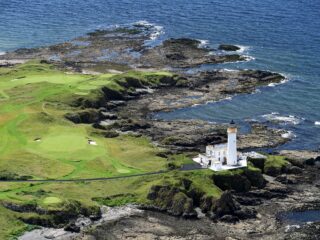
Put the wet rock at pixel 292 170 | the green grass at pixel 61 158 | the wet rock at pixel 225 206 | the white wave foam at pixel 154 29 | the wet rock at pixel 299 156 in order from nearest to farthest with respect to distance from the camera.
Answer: the wet rock at pixel 225 206, the green grass at pixel 61 158, the wet rock at pixel 292 170, the wet rock at pixel 299 156, the white wave foam at pixel 154 29

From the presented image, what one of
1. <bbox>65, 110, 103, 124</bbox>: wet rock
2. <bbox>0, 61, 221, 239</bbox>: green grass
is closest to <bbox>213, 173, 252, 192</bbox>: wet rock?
<bbox>0, 61, 221, 239</bbox>: green grass

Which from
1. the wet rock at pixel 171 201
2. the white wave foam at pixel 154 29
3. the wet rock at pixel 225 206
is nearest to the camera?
the wet rock at pixel 225 206

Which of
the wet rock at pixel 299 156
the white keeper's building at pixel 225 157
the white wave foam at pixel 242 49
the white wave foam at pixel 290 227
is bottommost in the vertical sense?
the white wave foam at pixel 290 227

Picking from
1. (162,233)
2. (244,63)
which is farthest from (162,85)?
(162,233)

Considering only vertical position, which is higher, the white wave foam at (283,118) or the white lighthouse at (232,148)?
the white lighthouse at (232,148)

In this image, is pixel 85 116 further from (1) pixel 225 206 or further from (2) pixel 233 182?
(1) pixel 225 206

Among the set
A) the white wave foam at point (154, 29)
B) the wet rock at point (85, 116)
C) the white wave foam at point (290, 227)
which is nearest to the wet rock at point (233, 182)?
the white wave foam at point (290, 227)

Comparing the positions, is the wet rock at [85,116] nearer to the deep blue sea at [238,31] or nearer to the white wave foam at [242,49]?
the deep blue sea at [238,31]

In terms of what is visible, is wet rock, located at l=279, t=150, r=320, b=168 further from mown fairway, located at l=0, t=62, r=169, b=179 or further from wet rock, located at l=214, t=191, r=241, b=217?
mown fairway, located at l=0, t=62, r=169, b=179
